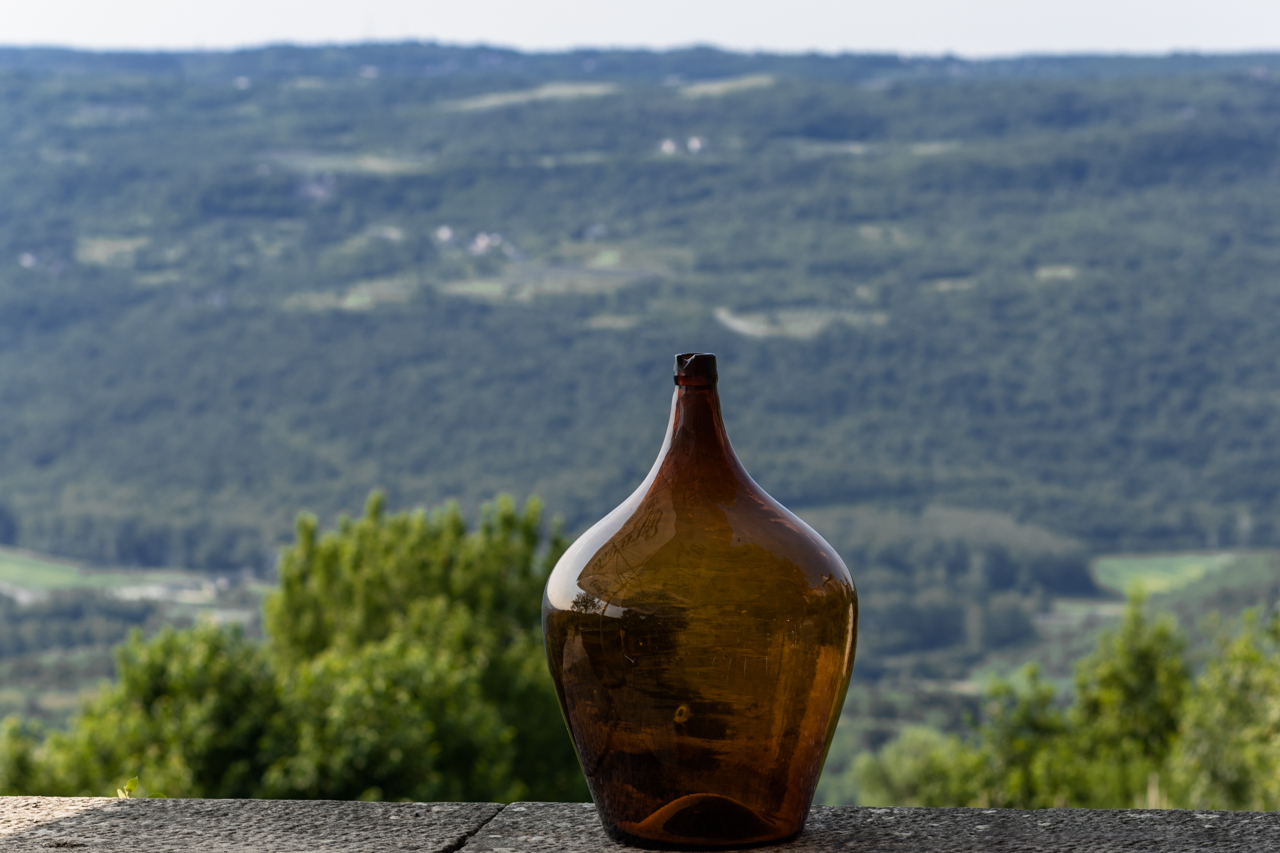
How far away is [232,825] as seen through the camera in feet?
6.87

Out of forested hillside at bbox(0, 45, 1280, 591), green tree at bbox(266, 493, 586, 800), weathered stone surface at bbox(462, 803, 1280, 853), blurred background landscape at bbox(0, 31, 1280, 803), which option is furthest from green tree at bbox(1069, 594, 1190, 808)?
forested hillside at bbox(0, 45, 1280, 591)

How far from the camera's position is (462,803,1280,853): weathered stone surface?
187 cm

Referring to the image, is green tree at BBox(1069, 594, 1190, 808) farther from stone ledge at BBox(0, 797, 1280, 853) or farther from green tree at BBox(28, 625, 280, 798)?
stone ledge at BBox(0, 797, 1280, 853)

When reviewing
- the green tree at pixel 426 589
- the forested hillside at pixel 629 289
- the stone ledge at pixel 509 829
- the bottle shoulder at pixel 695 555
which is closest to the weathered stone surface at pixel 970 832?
the stone ledge at pixel 509 829

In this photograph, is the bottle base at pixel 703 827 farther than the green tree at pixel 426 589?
No

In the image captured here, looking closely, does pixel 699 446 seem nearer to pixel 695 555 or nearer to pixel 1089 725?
pixel 695 555

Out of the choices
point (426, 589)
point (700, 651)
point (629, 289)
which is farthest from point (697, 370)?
point (629, 289)

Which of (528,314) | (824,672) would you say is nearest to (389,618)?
(824,672)

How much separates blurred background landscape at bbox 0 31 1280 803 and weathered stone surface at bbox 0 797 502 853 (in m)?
68.2

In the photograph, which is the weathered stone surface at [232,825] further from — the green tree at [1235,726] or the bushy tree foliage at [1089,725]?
the bushy tree foliage at [1089,725]

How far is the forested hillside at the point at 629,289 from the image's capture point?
11525 centimetres

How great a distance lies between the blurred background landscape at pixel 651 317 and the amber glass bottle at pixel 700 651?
6852 centimetres

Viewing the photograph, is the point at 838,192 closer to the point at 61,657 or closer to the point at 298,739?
the point at 61,657

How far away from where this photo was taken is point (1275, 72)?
6358 inches
